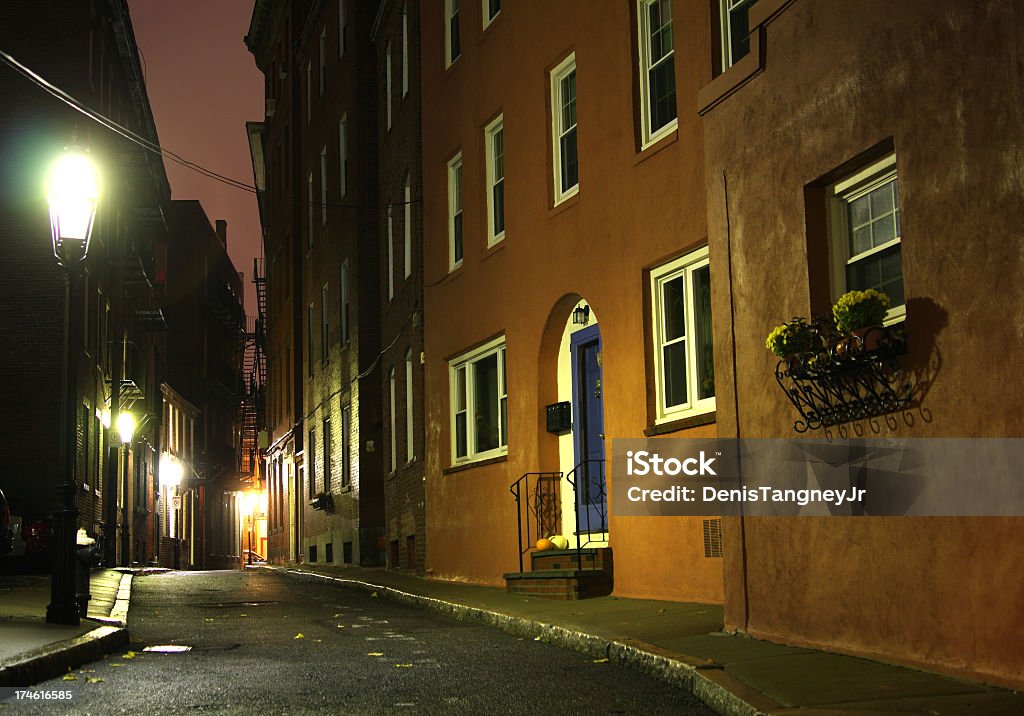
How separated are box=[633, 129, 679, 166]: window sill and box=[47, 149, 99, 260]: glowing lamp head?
5.53m

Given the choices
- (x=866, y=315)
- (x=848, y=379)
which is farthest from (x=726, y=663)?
(x=866, y=315)

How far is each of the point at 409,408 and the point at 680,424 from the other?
11133mm

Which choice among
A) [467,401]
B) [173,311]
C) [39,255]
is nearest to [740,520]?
[467,401]

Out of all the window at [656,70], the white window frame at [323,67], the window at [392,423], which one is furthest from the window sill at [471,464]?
the white window frame at [323,67]

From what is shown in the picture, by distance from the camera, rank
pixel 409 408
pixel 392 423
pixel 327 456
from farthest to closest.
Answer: pixel 327 456 → pixel 392 423 → pixel 409 408

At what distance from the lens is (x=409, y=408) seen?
22.9 metres

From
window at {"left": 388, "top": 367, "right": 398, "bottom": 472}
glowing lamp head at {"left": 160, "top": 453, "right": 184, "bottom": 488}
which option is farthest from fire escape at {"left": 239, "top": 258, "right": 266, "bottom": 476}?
window at {"left": 388, "top": 367, "right": 398, "bottom": 472}

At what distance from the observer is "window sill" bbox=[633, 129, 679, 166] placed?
12.8 meters

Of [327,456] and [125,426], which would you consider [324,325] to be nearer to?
[327,456]

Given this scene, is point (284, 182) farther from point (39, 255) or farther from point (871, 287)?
point (871, 287)

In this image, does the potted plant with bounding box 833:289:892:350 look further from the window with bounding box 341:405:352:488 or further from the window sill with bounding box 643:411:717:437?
the window with bounding box 341:405:352:488

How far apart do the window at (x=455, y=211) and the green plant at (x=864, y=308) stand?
12347 mm

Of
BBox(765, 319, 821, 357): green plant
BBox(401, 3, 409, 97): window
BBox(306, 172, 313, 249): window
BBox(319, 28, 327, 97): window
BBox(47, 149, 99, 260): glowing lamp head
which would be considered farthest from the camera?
BBox(306, 172, 313, 249): window

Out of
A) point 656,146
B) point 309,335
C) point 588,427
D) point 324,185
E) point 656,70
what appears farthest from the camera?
point 309,335
